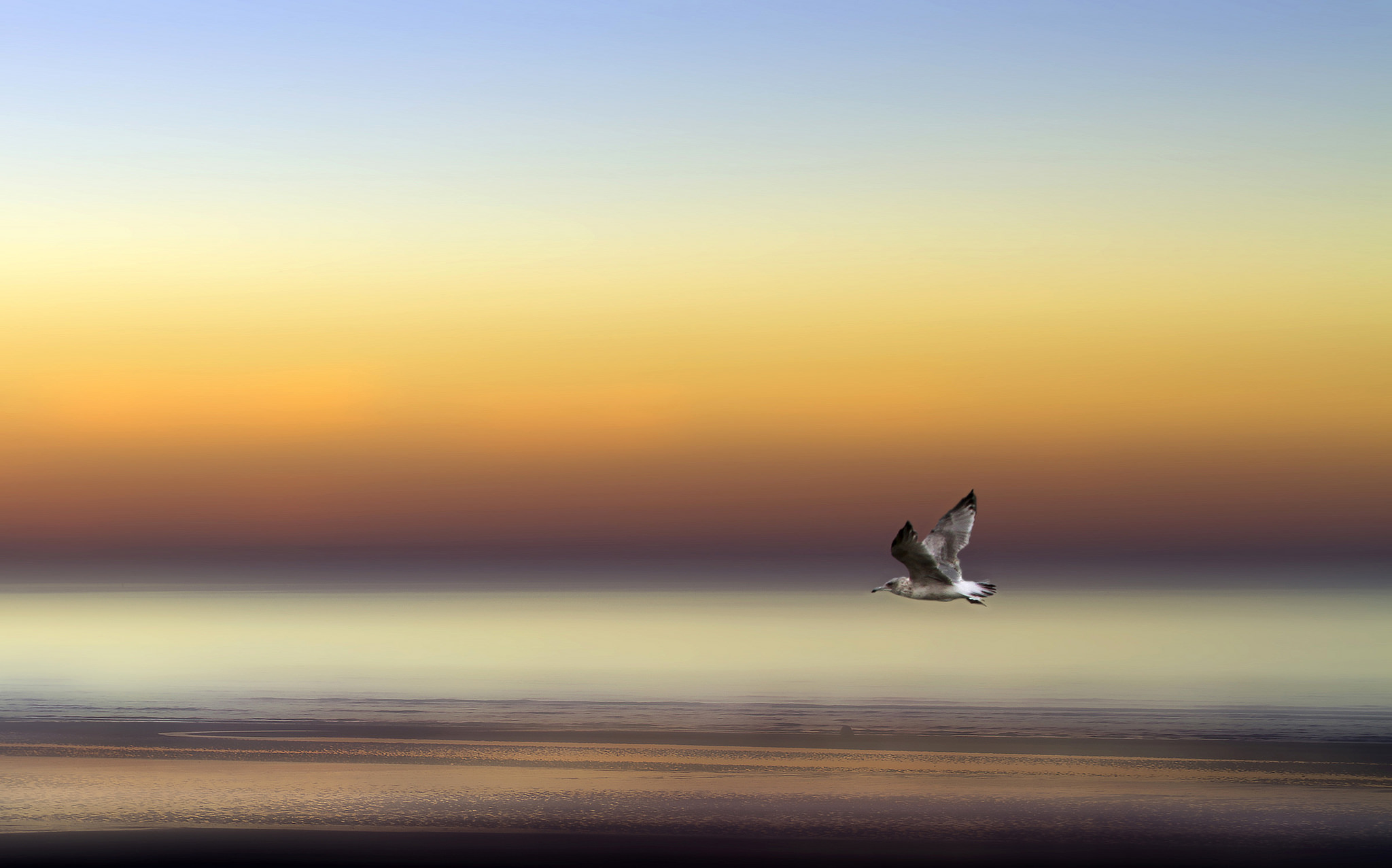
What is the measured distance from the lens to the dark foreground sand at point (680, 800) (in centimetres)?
2536

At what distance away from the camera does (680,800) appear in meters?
29.3

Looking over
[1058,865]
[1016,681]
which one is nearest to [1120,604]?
[1016,681]

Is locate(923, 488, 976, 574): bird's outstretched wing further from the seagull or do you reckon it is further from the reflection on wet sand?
the reflection on wet sand

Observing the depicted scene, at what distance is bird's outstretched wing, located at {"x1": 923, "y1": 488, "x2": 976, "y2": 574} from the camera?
31.9 metres

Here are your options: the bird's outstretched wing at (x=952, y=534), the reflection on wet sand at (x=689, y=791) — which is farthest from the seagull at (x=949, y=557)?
the reflection on wet sand at (x=689, y=791)

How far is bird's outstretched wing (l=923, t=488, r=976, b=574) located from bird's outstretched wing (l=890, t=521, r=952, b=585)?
343 millimetres

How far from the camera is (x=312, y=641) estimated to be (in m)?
91.2

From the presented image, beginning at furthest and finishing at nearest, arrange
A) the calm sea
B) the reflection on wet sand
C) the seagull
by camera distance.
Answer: the calm sea, the seagull, the reflection on wet sand

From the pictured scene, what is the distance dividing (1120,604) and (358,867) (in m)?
165

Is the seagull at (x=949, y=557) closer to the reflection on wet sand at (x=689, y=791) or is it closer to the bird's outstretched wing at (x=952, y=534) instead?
the bird's outstretched wing at (x=952, y=534)

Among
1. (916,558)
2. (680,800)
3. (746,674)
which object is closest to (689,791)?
(680,800)

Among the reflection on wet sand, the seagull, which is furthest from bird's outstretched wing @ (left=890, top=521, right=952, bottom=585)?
the reflection on wet sand

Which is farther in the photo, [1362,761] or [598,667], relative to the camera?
[598,667]

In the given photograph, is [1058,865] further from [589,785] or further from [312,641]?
[312,641]
